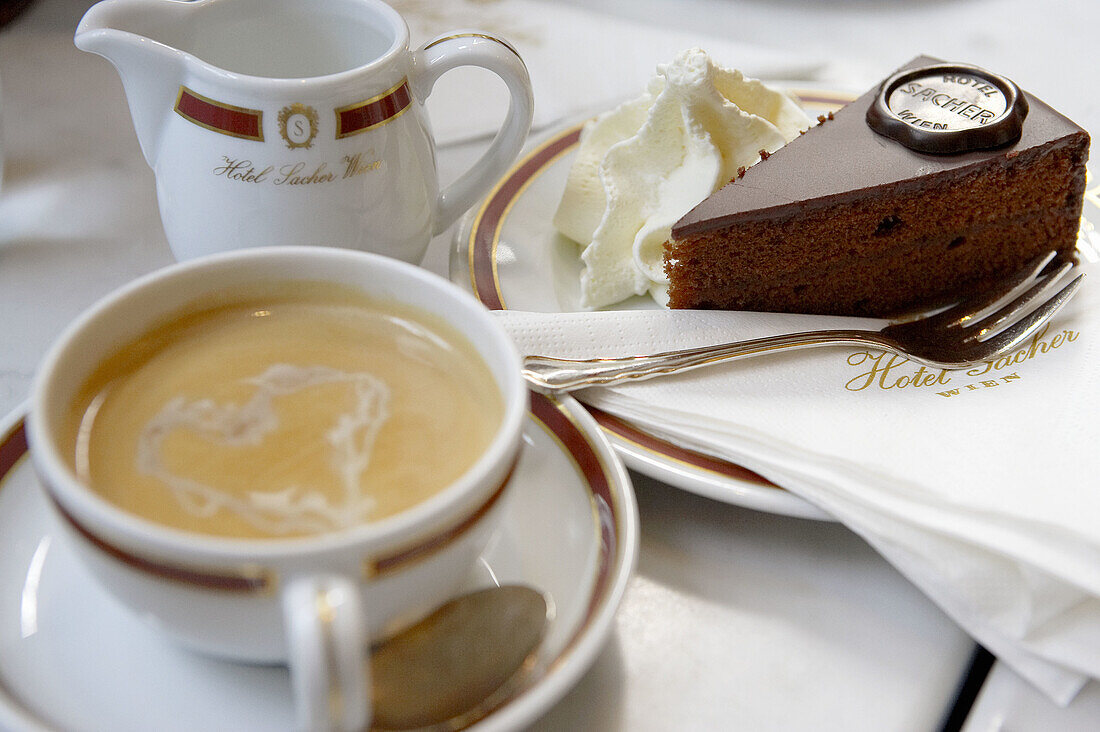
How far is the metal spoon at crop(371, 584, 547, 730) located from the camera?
56cm

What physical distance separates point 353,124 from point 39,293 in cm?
41

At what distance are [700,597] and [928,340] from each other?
43cm

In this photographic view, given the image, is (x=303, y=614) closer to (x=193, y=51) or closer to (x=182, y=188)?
(x=182, y=188)

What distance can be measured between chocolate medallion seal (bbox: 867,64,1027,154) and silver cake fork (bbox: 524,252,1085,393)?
0.56ft

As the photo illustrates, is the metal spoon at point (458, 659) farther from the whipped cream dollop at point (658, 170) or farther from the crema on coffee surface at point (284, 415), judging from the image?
the whipped cream dollop at point (658, 170)

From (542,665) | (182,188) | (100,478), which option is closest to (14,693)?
(100,478)

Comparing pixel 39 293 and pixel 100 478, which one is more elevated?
pixel 100 478

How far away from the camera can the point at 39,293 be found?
3.29ft

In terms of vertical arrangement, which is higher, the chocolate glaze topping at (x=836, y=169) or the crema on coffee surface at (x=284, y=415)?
the crema on coffee surface at (x=284, y=415)

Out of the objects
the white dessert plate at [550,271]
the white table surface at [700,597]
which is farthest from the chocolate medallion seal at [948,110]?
the white table surface at [700,597]

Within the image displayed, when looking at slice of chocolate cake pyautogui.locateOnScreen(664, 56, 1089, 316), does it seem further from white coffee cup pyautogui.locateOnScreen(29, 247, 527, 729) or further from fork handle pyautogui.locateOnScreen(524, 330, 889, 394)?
white coffee cup pyautogui.locateOnScreen(29, 247, 527, 729)

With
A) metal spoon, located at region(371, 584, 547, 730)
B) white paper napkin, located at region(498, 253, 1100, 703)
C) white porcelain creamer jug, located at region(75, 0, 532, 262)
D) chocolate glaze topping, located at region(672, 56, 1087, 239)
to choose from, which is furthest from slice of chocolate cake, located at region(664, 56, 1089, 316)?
metal spoon, located at region(371, 584, 547, 730)

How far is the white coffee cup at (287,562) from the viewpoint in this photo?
0.46 meters

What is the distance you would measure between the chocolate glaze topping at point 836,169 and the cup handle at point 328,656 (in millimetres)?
689
